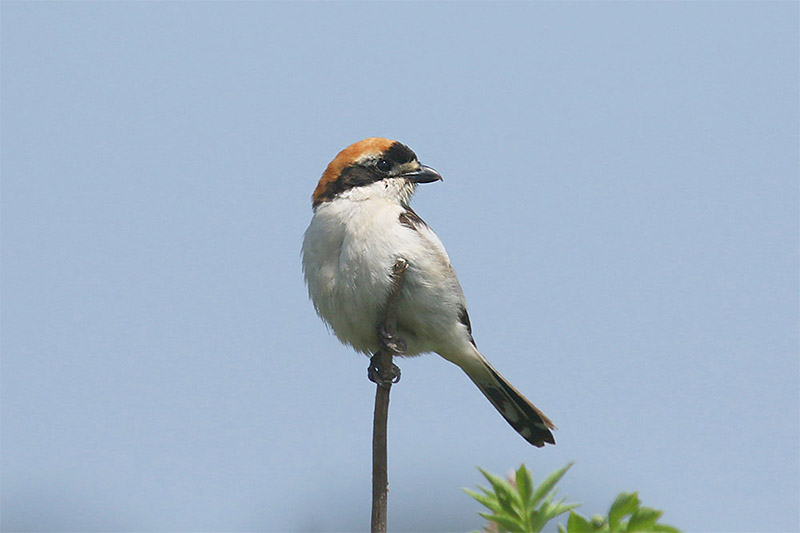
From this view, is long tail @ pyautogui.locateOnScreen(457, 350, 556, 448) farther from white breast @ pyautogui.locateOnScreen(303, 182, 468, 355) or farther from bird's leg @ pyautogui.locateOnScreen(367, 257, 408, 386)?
bird's leg @ pyautogui.locateOnScreen(367, 257, 408, 386)

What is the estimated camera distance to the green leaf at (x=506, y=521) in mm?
1676

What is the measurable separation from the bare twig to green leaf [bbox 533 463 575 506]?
1.02 metres

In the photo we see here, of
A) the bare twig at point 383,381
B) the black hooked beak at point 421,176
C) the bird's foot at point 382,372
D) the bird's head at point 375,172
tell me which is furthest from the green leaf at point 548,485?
the black hooked beak at point 421,176

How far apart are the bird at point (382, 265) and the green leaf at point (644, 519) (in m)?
3.12

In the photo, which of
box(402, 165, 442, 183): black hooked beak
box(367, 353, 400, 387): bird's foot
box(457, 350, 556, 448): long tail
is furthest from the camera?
box(457, 350, 556, 448): long tail

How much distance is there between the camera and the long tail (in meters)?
5.59

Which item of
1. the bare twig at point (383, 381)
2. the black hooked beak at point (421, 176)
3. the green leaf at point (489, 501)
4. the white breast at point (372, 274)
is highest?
the black hooked beak at point (421, 176)

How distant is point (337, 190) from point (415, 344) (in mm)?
1050

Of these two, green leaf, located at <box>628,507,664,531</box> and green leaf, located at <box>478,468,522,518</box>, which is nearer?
green leaf, located at <box>628,507,664,531</box>

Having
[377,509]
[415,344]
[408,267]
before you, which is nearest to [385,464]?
[377,509]

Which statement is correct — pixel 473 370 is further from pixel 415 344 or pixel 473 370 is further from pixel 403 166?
pixel 403 166

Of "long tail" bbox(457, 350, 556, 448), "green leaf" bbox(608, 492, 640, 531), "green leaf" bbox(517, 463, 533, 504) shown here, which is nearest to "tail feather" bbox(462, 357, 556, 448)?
"long tail" bbox(457, 350, 556, 448)

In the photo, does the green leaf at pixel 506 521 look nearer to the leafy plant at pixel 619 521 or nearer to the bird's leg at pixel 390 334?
the leafy plant at pixel 619 521

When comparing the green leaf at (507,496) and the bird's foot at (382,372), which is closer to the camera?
the green leaf at (507,496)
